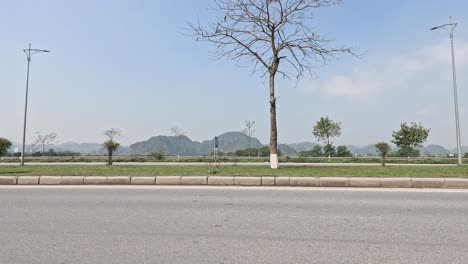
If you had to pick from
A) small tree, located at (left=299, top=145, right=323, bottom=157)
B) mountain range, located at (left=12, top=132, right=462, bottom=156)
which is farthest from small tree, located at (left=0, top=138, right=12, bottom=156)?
small tree, located at (left=299, top=145, right=323, bottom=157)

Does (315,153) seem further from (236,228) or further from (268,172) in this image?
(236,228)

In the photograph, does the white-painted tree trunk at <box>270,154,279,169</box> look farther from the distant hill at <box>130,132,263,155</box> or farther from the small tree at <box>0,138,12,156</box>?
the small tree at <box>0,138,12,156</box>

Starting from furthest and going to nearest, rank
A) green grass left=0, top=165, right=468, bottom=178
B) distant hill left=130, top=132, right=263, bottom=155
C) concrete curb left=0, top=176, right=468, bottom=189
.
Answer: distant hill left=130, top=132, right=263, bottom=155
green grass left=0, top=165, right=468, bottom=178
concrete curb left=0, top=176, right=468, bottom=189

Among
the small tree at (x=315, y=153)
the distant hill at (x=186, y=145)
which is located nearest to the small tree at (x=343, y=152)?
the small tree at (x=315, y=153)

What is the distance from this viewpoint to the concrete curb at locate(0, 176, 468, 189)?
10033mm

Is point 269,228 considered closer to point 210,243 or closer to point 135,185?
point 210,243

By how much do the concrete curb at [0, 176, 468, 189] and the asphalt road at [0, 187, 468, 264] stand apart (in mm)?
1360

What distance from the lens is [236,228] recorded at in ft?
17.6

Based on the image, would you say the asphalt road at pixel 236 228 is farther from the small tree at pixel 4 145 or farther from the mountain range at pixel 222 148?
the small tree at pixel 4 145

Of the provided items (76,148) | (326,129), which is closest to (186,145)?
(326,129)

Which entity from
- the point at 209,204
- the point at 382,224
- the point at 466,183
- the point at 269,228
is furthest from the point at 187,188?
the point at 466,183

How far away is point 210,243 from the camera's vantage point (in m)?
4.59

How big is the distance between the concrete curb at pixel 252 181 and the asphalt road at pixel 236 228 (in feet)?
4.46

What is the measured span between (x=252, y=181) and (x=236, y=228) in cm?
547
